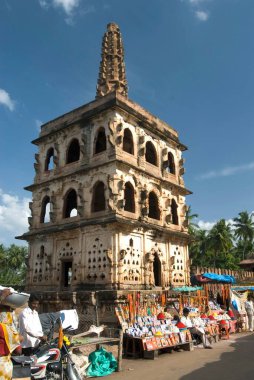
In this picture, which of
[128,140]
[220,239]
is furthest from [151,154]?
[220,239]

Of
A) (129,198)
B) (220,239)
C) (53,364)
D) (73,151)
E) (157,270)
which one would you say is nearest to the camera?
(53,364)

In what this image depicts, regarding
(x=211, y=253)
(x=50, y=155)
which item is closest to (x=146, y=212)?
(x=50, y=155)

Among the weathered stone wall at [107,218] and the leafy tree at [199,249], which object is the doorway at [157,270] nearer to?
the weathered stone wall at [107,218]

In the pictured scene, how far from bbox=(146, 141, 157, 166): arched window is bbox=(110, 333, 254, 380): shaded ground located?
→ 43.2 ft

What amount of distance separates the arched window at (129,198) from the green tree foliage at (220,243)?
2512 cm

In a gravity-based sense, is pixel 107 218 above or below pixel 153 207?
below

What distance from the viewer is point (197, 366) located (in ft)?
33.5

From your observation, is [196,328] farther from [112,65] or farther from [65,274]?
[112,65]

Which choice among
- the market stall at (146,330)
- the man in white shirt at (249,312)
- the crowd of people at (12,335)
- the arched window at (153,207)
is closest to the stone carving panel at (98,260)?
the market stall at (146,330)

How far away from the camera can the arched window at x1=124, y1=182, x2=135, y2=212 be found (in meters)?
20.4

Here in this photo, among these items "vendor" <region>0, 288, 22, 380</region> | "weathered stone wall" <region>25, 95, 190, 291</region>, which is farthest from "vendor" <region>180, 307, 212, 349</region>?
"vendor" <region>0, 288, 22, 380</region>

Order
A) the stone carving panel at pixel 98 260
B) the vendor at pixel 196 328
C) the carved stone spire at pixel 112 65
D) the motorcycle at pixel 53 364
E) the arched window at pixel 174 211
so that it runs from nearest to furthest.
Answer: the motorcycle at pixel 53 364
the vendor at pixel 196 328
the stone carving panel at pixel 98 260
the arched window at pixel 174 211
the carved stone spire at pixel 112 65

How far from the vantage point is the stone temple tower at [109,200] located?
60.7 ft

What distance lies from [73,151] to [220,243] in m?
30.5
